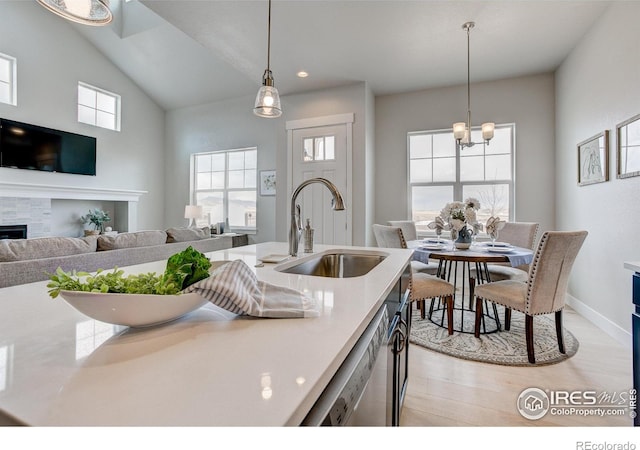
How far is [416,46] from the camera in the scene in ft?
10.6

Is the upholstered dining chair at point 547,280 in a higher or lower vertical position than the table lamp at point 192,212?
lower

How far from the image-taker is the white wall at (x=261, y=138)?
414 cm

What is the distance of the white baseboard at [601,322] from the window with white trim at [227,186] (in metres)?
4.80

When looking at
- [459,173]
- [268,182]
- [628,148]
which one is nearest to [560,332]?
[628,148]

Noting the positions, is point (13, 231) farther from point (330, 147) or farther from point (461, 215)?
point (461, 215)

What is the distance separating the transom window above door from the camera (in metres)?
4.26

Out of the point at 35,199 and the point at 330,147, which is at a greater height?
the point at 330,147

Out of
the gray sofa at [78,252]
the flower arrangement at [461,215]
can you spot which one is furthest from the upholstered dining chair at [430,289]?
the gray sofa at [78,252]

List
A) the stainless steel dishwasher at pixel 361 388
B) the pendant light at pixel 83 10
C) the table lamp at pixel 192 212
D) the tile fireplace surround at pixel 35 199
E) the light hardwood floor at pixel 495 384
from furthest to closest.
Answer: the table lamp at pixel 192 212 < the tile fireplace surround at pixel 35 199 < the light hardwood floor at pixel 495 384 < the pendant light at pixel 83 10 < the stainless steel dishwasher at pixel 361 388

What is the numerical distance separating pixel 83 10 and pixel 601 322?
409 centimetres

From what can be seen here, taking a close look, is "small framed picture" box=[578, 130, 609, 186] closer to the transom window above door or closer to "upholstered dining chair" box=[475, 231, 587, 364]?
"upholstered dining chair" box=[475, 231, 587, 364]

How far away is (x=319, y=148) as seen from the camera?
4.35 metres

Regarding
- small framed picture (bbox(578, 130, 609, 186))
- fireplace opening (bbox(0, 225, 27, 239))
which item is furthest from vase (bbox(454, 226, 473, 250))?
fireplace opening (bbox(0, 225, 27, 239))

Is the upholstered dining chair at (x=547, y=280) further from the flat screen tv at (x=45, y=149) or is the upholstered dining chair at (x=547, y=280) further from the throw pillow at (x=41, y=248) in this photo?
the flat screen tv at (x=45, y=149)
